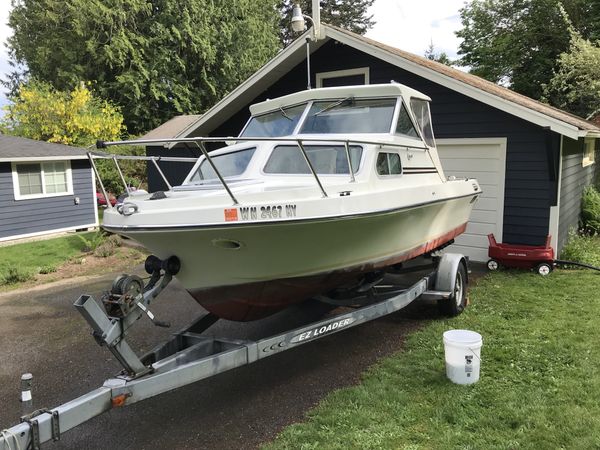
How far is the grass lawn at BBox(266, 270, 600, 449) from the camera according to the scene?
11.6 ft

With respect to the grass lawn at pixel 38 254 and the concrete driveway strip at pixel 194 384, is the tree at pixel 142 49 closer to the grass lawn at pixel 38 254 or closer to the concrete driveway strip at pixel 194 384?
the grass lawn at pixel 38 254

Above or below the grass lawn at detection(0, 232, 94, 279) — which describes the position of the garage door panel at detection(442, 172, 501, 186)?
above

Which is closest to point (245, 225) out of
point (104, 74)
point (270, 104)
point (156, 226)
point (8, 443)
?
point (156, 226)

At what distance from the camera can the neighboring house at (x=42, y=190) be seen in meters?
13.4

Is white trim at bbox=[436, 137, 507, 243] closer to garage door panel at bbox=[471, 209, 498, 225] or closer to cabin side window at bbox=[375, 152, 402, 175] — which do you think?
garage door panel at bbox=[471, 209, 498, 225]

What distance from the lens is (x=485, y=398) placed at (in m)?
4.07

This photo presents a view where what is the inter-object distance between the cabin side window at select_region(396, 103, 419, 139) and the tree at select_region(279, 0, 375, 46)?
113 feet

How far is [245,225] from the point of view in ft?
11.7

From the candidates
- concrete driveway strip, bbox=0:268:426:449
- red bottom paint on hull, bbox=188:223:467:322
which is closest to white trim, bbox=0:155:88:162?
concrete driveway strip, bbox=0:268:426:449

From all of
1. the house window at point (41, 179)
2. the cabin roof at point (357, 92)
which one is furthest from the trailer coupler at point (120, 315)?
the house window at point (41, 179)

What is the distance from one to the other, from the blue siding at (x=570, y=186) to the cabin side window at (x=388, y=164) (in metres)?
4.69

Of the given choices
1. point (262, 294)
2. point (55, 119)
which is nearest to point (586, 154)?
point (262, 294)

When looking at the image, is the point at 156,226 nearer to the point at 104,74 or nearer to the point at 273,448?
the point at 273,448

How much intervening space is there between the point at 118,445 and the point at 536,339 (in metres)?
4.09
